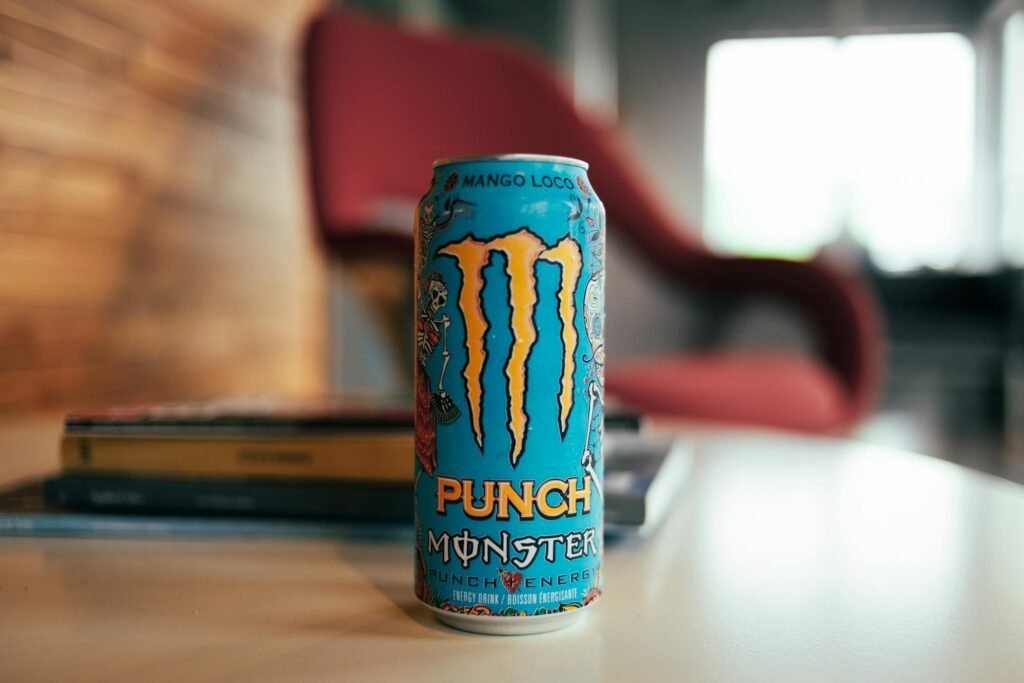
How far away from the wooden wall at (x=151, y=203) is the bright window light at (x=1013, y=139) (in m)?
3.85

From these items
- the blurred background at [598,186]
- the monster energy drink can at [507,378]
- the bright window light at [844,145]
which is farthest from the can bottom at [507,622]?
the bright window light at [844,145]

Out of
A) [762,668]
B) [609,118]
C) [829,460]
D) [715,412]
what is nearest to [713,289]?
[715,412]

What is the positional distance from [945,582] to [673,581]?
0.15 meters

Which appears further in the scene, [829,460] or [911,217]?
[911,217]

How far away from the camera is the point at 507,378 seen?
1.25 ft

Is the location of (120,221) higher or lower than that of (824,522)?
higher

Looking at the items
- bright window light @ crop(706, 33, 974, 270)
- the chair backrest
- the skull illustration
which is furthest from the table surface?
bright window light @ crop(706, 33, 974, 270)

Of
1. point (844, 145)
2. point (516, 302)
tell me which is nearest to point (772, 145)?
point (844, 145)

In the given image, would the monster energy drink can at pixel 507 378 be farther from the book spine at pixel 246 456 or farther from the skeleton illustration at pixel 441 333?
the book spine at pixel 246 456

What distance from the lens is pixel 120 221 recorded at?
5.92 feet

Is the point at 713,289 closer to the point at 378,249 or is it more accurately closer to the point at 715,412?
the point at 715,412

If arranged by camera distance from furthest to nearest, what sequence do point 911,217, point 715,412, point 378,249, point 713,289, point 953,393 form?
point 911,217 → point 953,393 → point 713,289 → point 378,249 → point 715,412

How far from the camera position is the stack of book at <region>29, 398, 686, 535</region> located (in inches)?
22.3

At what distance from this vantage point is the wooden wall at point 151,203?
4.90 ft
